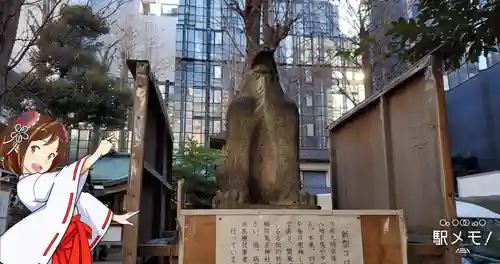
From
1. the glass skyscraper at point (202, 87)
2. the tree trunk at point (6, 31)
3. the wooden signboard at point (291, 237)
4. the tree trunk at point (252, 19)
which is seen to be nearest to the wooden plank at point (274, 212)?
the wooden signboard at point (291, 237)

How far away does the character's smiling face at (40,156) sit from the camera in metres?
2.52

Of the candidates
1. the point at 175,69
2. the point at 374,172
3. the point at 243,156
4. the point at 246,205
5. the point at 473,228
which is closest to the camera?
the point at 246,205

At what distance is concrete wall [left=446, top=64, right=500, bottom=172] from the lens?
44.0 ft

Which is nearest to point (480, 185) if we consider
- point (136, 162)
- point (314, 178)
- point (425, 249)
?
point (314, 178)

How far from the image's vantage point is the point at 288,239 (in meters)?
2.67

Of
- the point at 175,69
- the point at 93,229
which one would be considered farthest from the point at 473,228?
the point at 175,69

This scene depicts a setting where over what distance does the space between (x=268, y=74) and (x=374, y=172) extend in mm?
1419

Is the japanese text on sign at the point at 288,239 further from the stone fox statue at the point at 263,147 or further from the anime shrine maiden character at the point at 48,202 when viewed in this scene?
the anime shrine maiden character at the point at 48,202

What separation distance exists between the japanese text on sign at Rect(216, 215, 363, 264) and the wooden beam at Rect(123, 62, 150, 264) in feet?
1.81

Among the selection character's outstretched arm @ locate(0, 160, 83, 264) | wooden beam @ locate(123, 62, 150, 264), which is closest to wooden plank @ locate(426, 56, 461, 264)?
wooden beam @ locate(123, 62, 150, 264)

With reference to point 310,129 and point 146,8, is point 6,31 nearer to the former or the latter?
point 146,8

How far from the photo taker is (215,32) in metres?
25.1

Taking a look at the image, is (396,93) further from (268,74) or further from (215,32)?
(215,32)

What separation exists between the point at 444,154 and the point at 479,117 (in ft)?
43.9
